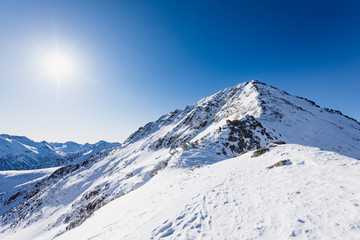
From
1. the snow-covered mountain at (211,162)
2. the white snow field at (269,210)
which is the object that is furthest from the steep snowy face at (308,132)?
the white snow field at (269,210)

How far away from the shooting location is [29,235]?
3997cm

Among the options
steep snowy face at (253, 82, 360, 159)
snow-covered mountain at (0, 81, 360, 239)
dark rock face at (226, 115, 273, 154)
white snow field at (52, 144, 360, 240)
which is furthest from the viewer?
steep snowy face at (253, 82, 360, 159)

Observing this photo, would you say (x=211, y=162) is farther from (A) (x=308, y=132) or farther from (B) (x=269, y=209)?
(A) (x=308, y=132)

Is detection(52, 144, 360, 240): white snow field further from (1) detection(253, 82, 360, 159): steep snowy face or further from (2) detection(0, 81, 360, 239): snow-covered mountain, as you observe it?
(1) detection(253, 82, 360, 159): steep snowy face

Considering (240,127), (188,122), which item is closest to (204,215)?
(240,127)

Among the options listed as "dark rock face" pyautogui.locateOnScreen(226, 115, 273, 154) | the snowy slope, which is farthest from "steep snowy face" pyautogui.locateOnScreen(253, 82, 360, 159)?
the snowy slope

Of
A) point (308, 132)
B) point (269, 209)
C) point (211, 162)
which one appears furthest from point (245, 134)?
point (269, 209)

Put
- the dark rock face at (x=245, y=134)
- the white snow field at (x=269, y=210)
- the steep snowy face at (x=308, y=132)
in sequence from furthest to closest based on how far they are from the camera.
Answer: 1. the steep snowy face at (x=308, y=132)
2. the dark rock face at (x=245, y=134)
3. the white snow field at (x=269, y=210)

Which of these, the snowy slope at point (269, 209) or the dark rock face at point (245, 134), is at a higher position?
the dark rock face at point (245, 134)

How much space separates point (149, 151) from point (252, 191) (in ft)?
209

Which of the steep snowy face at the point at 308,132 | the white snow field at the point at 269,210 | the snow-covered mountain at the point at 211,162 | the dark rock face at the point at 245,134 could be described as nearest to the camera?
the white snow field at the point at 269,210

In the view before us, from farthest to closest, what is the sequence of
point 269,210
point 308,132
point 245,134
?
point 308,132 → point 245,134 → point 269,210

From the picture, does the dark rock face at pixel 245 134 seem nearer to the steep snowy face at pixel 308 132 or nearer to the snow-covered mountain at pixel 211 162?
the snow-covered mountain at pixel 211 162

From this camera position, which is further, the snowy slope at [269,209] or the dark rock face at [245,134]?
the dark rock face at [245,134]
